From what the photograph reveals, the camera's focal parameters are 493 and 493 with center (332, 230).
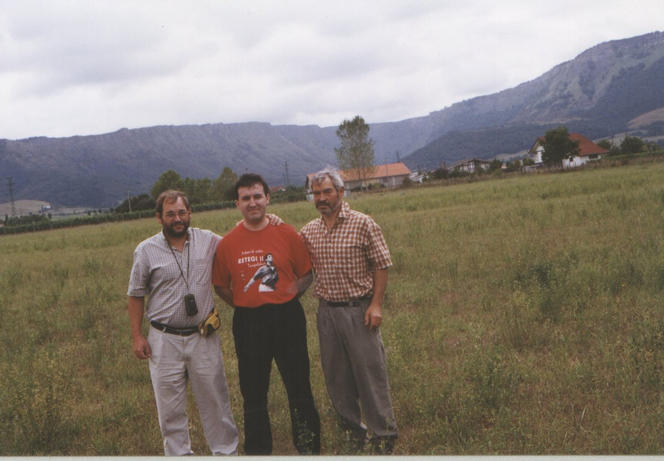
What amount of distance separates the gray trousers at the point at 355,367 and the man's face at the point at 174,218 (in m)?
1.24

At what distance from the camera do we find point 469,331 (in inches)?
253

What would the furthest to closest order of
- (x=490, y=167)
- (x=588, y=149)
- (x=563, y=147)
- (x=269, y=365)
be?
(x=588, y=149)
(x=490, y=167)
(x=563, y=147)
(x=269, y=365)

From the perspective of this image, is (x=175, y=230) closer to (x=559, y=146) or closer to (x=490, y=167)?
(x=559, y=146)

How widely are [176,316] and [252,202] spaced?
103cm

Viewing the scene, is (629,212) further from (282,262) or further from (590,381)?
(282,262)

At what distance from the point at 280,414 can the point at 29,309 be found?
790 cm

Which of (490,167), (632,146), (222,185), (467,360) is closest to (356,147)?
(490,167)

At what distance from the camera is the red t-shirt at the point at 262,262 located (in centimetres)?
362

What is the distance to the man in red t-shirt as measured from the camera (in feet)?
11.9

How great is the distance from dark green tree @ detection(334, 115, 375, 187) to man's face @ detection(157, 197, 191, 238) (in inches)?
3506

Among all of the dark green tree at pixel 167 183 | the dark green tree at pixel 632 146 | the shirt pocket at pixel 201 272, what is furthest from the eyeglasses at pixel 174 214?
the dark green tree at pixel 167 183

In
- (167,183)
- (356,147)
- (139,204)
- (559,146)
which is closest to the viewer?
(559,146)

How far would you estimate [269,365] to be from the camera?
3818 millimetres

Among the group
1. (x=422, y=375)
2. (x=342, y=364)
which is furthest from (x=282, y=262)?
(x=422, y=375)
